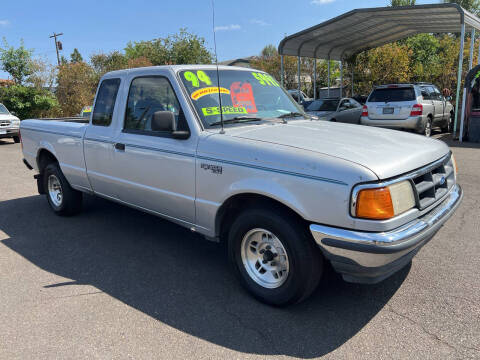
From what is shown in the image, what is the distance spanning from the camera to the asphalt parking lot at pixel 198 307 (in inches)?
106

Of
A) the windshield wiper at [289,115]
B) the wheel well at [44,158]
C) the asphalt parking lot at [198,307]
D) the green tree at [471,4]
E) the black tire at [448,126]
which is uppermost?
the green tree at [471,4]

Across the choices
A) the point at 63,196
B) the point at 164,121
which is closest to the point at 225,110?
the point at 164,121

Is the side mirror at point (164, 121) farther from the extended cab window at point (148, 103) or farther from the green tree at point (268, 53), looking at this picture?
the green tree at point (268, 53)

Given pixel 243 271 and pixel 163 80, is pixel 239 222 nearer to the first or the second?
pixel 243 271

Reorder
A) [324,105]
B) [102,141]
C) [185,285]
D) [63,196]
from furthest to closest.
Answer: [324,105], [63,196], [102,141], [185,285]

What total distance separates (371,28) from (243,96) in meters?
14.4

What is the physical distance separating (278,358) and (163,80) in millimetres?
2704

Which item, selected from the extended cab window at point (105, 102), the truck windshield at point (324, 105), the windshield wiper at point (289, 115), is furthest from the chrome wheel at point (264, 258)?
the truck windshield at point (324, 105)

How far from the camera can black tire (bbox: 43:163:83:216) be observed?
5.44 m

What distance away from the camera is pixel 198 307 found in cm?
322

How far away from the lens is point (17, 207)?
20.8 ft

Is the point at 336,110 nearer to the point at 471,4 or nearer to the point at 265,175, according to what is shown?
the point at 265,175

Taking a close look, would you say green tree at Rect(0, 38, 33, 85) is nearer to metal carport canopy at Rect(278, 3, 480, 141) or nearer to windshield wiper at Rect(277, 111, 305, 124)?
metal carport canopy at Rect(278, 3, 480, 141)

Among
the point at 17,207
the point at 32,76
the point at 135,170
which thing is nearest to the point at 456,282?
the point at 135,170
